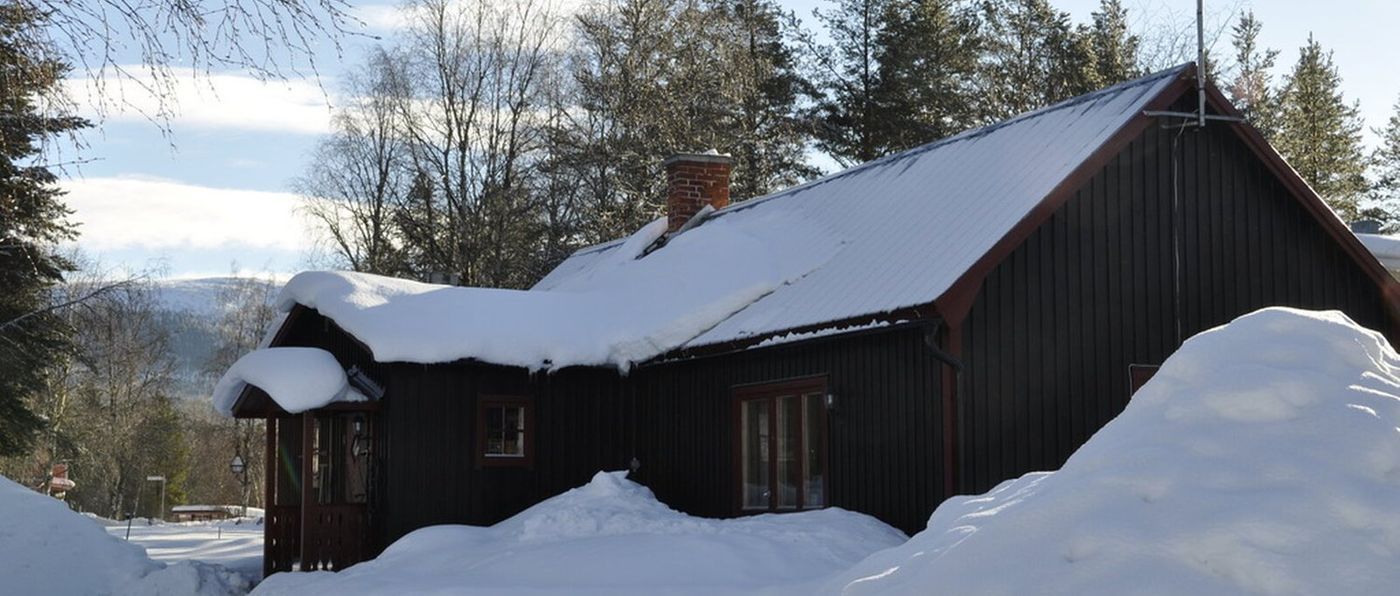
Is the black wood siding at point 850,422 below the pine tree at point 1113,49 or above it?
below

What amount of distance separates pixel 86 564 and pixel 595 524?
6.62 m

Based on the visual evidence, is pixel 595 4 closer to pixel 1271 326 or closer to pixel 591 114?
pixel 591 114

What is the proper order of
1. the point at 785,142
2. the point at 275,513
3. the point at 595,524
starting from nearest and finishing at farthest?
1. the point at 595,524
2. the point at 275,513
3. the point at 785,142

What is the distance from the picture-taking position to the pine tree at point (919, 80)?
35844 mm

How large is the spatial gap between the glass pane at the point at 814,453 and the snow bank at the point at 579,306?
6.13ft

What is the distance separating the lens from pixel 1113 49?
3538cm

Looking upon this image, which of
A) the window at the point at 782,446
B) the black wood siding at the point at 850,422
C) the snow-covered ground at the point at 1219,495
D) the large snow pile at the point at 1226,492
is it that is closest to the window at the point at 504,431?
the black wood siding at the point at 850,422

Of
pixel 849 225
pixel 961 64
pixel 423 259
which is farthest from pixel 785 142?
pixel 849 225

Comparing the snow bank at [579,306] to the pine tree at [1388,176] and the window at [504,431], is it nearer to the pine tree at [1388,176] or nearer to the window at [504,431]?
the window at [504,431]

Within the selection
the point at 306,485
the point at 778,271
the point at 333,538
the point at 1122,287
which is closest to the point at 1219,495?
the point at 1122,287

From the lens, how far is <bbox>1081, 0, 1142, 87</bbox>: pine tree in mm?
34969

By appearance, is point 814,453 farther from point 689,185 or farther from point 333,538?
point 689,185

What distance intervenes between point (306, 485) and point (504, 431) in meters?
2.34

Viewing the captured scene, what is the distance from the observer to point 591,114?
34469mm
